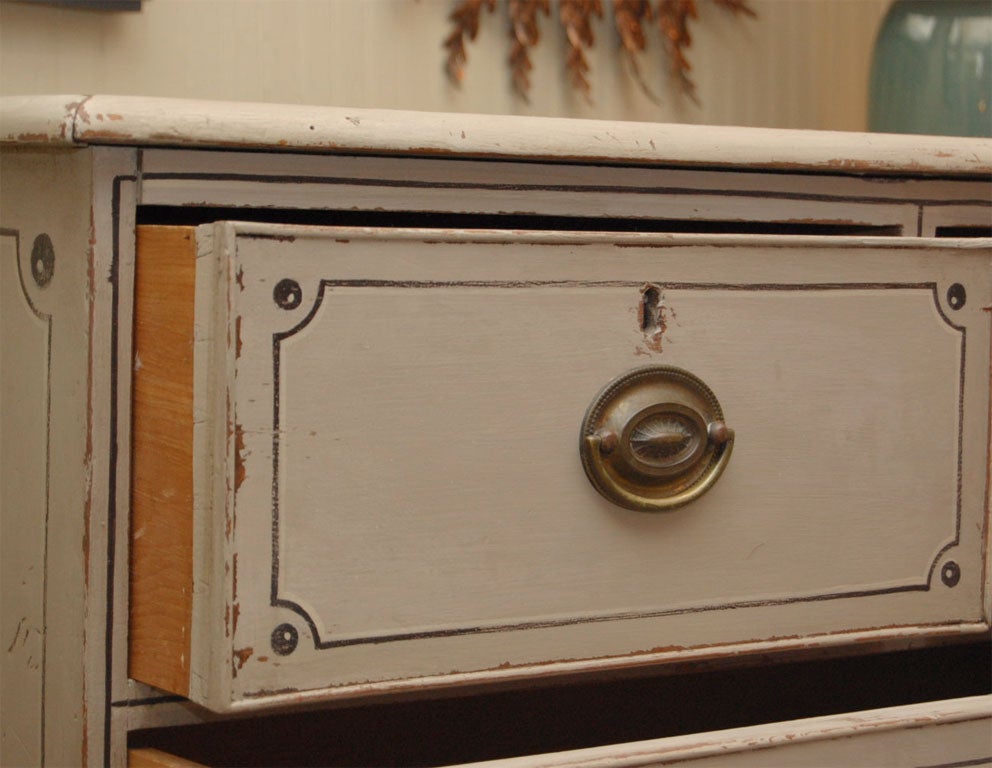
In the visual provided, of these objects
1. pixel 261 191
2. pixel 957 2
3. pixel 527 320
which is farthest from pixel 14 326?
pixel 957 2

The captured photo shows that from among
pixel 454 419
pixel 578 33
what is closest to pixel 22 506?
pixel 454 419

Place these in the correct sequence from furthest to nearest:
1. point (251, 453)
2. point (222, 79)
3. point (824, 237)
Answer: point (222, 79) < point (824, 237) < point (251, 453)

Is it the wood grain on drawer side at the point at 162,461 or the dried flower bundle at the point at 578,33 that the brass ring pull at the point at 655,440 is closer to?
the wood grain on drawer side at the point at 162,461

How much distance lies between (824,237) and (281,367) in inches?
11.1

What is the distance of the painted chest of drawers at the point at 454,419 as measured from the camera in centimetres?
57

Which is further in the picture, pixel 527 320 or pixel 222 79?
pixel 222 79

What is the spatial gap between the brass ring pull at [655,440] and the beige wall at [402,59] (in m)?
0.48

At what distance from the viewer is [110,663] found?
2.03ft

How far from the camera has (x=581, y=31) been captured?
1105mm

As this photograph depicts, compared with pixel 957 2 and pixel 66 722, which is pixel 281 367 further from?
pixel 957 2

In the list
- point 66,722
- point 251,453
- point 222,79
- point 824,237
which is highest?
point 222,79

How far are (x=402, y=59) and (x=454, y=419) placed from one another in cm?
52

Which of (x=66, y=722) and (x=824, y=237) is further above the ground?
(x=824, y=237)

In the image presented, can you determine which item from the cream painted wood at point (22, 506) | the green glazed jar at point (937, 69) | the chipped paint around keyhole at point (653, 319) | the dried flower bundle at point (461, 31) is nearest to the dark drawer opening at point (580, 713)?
the cream painted wood at point (22, 506)
